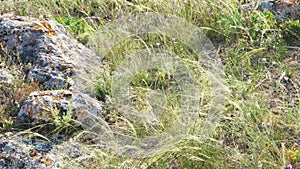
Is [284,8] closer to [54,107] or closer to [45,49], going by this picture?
[45,49]

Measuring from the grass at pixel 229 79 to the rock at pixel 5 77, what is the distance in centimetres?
75

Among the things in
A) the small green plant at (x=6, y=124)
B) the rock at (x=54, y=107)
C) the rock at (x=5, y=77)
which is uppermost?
the rock at (x=5, y=77)

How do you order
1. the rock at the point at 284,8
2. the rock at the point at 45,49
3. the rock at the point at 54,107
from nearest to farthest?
the rock at the point at 54,107, the rock at the point at 45,49, the rock at the point at 284,8

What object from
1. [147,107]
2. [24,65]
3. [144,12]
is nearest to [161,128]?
→ [147,107]

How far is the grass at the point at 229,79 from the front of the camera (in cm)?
311

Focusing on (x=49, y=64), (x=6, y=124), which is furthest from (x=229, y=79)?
(x=6, y=124)

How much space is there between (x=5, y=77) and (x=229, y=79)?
191 centimetres

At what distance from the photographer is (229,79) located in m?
3.82

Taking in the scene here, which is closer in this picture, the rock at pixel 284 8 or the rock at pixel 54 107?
the rock at pixel 54 107

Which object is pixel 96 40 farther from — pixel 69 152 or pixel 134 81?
pixel 69 152

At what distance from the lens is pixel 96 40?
458 centimetres

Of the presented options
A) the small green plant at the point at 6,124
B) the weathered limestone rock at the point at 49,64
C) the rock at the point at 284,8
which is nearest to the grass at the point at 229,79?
the rock at the point at 284,8

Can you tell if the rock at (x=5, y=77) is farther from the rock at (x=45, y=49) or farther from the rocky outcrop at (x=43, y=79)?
the rock at (x=45, y=49)

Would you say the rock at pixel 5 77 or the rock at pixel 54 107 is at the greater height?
the rock at pixel 5 77
